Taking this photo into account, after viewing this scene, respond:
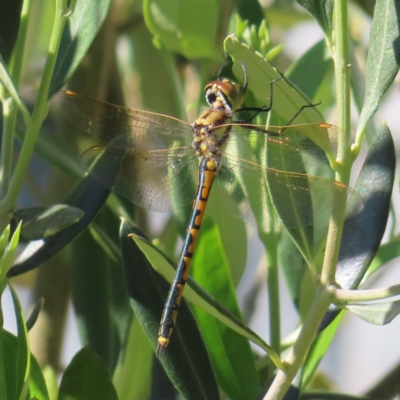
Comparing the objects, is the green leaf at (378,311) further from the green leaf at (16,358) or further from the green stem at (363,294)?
the green leaf at (16,358)

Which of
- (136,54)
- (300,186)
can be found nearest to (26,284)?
(136,54)

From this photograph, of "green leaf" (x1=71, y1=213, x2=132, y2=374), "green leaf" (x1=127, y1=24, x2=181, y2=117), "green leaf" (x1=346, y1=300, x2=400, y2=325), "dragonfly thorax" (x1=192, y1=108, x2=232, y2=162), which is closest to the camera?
"green leaf" (x1=346, y1=300, x2=400, y2=325)

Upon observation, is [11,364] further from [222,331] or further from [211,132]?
[211,132]

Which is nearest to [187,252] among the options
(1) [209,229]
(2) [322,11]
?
(1) [209,229]

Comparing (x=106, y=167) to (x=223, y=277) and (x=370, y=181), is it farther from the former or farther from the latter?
(x=370, y=181)

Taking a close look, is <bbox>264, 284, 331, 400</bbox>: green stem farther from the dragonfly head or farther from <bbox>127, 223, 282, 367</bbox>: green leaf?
the dragonfly head

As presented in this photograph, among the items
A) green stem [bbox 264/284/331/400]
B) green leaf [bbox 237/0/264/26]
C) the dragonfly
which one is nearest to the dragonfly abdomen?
the dragonfly

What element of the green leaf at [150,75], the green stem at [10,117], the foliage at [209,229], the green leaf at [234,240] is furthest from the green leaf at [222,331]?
the green leaf at [150,75]
